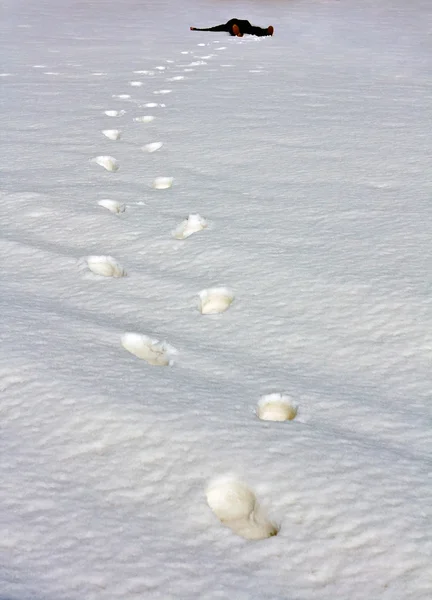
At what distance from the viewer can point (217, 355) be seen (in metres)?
1.18

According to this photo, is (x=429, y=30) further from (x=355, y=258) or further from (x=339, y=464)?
(x=339, y=464)

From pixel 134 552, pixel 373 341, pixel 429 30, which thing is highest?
pixel 429 30

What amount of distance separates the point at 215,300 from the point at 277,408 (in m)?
0.42

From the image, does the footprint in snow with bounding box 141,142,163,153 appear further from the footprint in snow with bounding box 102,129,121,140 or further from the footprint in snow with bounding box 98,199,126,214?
the footprint in snow with bounding box 98,199,126,214

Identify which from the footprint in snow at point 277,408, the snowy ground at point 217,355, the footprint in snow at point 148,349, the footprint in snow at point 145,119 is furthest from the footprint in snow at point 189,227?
the footprint in snow at point 145,119

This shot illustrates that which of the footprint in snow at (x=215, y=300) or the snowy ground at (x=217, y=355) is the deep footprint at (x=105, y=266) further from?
the footprint in snow at (x=215, y=300)

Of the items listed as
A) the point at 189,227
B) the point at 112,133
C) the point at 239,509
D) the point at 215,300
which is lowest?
the point at 239,509

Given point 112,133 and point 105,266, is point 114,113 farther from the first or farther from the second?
point 105,266

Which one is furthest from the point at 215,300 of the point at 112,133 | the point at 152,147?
the point at 112,133

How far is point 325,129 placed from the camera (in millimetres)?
2678

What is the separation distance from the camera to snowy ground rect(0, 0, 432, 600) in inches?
29.3

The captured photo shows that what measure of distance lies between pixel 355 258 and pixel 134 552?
0.96 m

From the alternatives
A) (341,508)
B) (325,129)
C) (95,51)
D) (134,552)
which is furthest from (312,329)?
(95,51)

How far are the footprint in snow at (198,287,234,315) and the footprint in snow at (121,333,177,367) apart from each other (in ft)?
0.65
